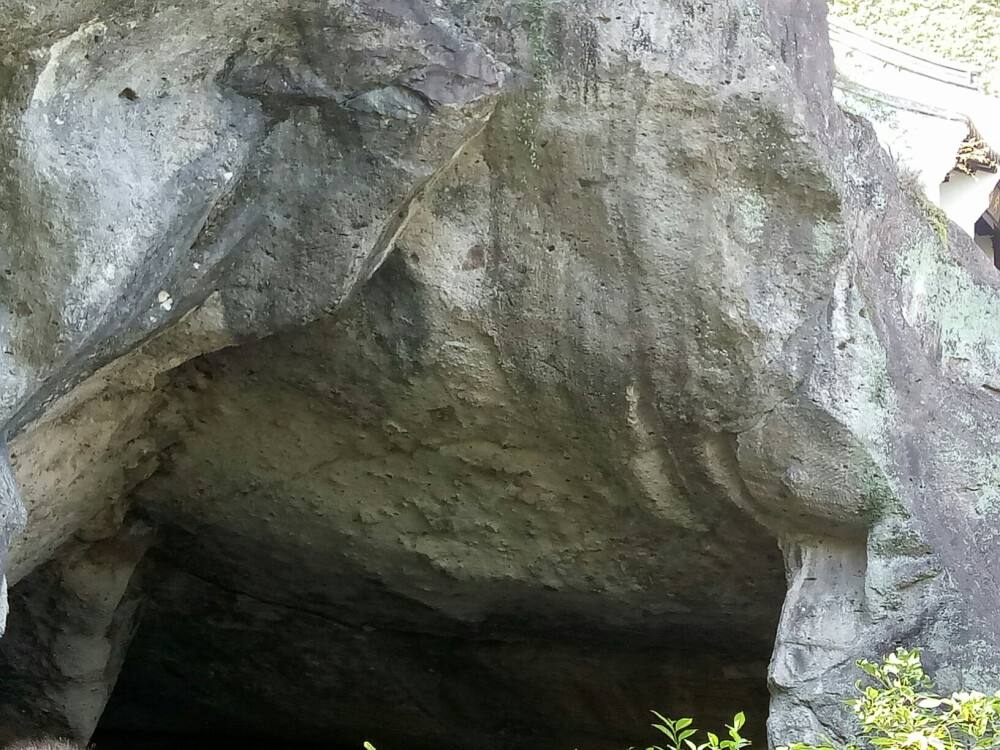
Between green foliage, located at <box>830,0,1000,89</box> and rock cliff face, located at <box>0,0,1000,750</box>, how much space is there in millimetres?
3405

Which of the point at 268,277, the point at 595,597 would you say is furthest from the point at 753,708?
the point at 268,277

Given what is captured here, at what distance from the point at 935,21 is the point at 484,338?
430cm

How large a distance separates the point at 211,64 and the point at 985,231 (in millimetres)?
3108

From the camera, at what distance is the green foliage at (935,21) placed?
5258mm

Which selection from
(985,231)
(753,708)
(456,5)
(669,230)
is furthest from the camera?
(985,231)

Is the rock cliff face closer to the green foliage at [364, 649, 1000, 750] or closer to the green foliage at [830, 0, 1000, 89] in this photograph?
the green foliage at [364, 649, 1000, 750]

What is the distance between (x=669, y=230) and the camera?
1.74m

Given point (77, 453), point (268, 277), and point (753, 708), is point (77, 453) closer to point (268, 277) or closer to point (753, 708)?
point (268, 277)

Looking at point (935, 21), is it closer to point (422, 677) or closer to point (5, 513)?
point (422, 677)

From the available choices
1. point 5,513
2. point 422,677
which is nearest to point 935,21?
point 422,677

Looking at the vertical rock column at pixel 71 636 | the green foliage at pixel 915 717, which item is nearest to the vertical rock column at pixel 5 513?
the green foliage at pixel 915 717

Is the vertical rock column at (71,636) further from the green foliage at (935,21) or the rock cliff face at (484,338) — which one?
the green foliage at (935,21)

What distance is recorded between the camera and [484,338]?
73.7 inches

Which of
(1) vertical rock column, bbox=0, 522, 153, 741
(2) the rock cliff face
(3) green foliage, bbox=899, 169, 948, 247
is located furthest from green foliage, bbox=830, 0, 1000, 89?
(1) vertical rock column, bbox=0, 522, 153, 741
